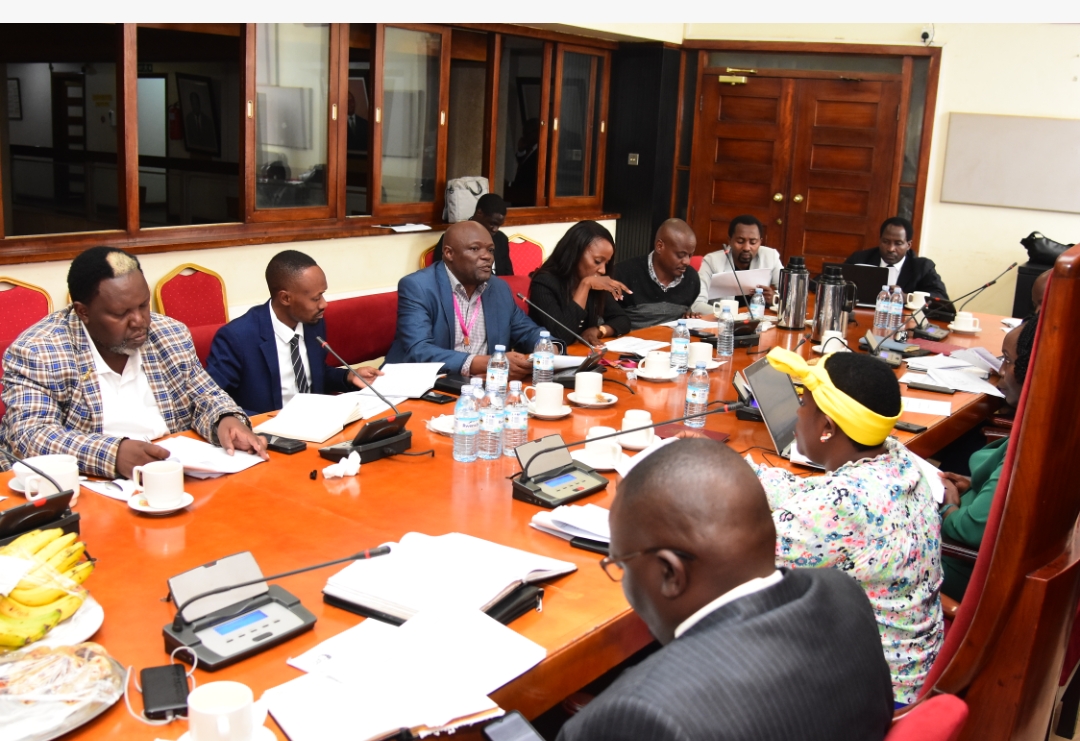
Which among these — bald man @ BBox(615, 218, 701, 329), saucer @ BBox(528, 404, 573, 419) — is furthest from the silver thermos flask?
saucer @ BBox(528, 404, 573, 419)

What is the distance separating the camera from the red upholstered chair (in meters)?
1.04

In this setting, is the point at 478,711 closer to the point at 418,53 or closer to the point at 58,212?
the point at 418,53

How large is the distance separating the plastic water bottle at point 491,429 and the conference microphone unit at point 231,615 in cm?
87

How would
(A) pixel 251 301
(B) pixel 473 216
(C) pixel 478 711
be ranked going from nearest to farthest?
1. (C) pixel 478 711
2. (A) pixel 251 301
3. (B) pixel 473 216

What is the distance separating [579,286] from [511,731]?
10.6 feet

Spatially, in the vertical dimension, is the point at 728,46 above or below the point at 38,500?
above

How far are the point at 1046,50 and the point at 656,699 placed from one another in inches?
291

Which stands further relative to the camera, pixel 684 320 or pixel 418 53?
pixel 418 53

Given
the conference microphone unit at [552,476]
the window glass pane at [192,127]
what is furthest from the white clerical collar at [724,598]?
the window glass pane at [192,127]

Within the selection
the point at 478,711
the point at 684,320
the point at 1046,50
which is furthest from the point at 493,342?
the point at 1046,50

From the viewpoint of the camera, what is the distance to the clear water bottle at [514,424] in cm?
254

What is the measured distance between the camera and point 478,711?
133 centimetres

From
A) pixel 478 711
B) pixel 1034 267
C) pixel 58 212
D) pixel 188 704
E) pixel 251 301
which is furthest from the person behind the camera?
pixel 58 212

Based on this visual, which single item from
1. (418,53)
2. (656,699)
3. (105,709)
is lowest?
(105,709)
